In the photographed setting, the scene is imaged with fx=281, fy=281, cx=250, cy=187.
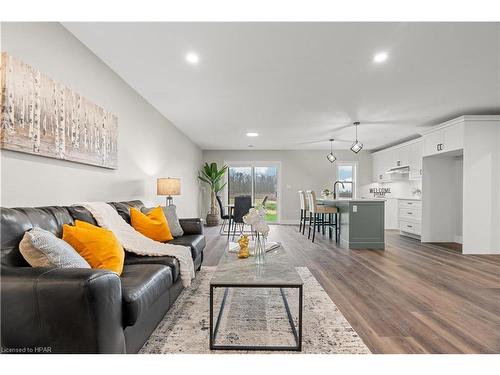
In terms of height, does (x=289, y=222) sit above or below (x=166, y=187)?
below

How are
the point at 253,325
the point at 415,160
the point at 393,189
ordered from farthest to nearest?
the point at 393,189, the point at 415,160, the point at 253,325

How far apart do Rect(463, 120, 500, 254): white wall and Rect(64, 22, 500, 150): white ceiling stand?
0.40m

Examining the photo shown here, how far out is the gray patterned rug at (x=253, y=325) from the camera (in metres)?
1.83

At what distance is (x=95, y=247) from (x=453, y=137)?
18.9ft

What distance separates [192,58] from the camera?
3006 millimetres

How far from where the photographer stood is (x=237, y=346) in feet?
5.99

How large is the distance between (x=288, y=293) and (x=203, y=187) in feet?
21.9

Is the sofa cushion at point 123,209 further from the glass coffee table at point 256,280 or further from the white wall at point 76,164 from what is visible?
the glass coffee table at point 256,280

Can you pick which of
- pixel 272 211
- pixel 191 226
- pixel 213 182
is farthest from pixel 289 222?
pixel 191 226

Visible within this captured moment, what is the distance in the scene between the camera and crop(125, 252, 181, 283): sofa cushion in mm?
2310

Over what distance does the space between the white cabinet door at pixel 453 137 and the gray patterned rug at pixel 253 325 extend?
402 centimetres

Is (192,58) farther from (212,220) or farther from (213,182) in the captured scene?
(212,220)
